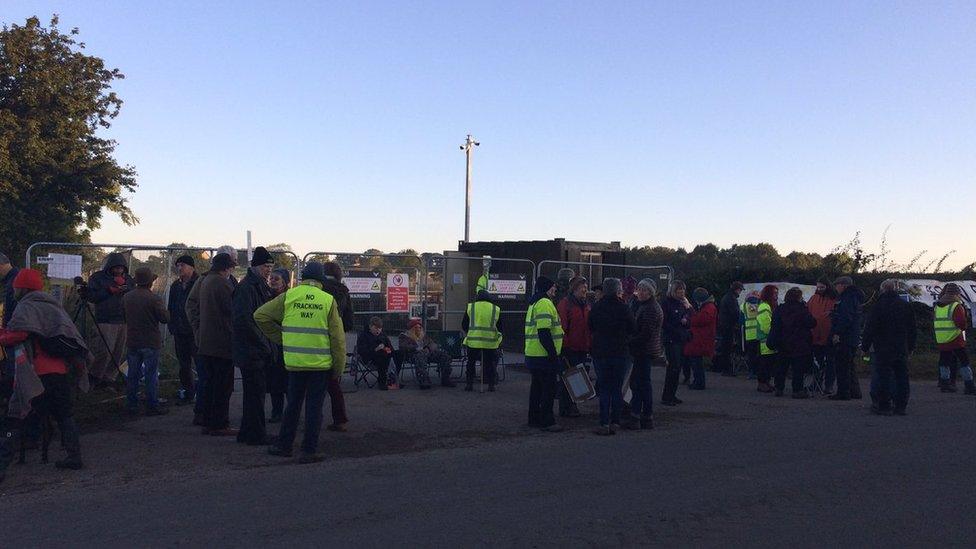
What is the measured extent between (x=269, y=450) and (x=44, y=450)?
→ 2.06 metres

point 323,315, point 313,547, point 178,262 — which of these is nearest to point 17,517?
point 313,547

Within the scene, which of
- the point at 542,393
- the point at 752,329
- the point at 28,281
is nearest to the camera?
the point at 28,281

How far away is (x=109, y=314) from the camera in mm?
11555

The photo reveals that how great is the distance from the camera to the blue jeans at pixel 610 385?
10.1 m

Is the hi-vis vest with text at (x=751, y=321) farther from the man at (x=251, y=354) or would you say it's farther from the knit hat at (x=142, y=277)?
the knit hat at (x=142, y=277)

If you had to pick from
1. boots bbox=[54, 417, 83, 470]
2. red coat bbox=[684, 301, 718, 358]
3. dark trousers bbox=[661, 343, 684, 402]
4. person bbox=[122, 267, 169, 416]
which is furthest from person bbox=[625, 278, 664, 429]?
boots bbox=[54, 417, 83, 470]

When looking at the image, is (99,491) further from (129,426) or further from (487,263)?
(487,263)

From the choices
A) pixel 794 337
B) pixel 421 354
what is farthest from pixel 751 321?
pixel 421 354

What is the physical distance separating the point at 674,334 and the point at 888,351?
296 cm


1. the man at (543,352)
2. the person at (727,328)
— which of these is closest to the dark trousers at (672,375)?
the man at (543,352)

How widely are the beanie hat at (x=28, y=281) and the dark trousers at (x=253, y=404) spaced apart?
2.12m

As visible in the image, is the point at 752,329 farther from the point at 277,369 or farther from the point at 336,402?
the point at 277,369

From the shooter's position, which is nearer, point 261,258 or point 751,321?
point 261,258

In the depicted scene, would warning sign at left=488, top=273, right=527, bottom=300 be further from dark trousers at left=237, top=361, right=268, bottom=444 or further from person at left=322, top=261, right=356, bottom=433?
dark trousers at left=237, top=361, right=268, bottom=444
